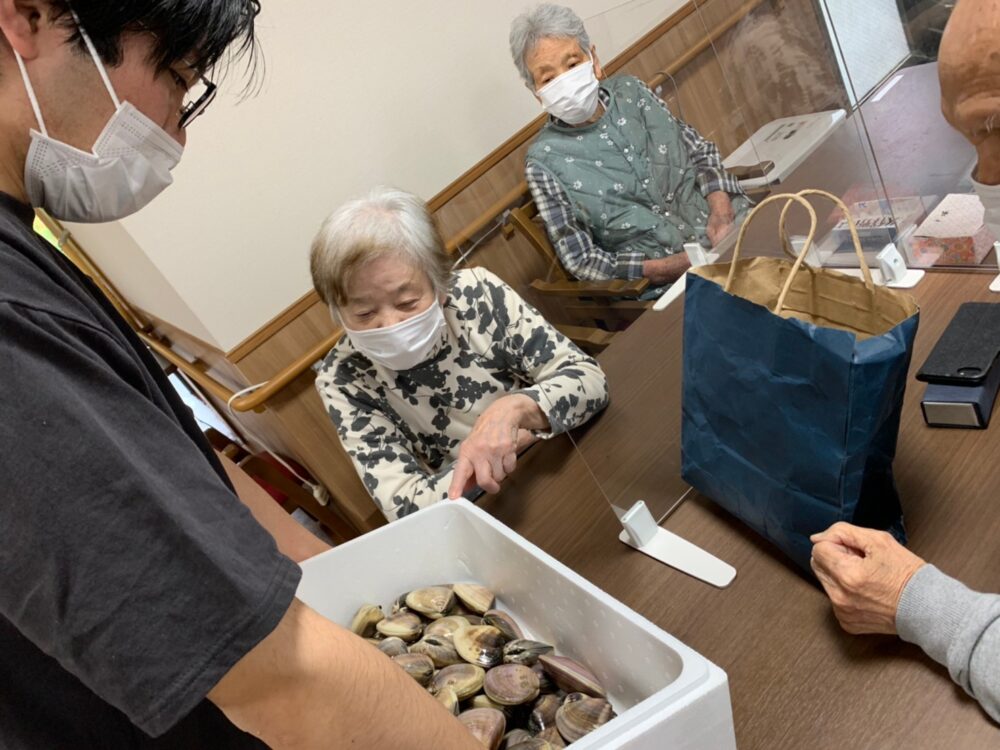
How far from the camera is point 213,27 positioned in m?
0.61

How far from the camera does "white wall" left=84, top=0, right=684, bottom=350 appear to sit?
1.99m

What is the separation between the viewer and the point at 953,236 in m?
1.18

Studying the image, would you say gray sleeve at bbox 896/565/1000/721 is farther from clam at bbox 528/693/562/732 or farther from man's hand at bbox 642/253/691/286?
man's hand at bbox 642/253/691/286

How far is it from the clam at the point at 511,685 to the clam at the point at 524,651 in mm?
15

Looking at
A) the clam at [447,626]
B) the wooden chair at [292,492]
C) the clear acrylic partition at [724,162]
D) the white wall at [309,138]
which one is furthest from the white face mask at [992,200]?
the wooden chair at [292,492]

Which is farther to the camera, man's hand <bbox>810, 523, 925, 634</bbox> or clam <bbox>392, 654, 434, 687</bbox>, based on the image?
clam <bbox>392, 654, 434, 687</bbox>

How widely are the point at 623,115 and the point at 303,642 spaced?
1637mm

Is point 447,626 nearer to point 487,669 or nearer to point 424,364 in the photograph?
point 487,669

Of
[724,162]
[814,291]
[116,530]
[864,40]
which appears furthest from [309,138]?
[116,530]

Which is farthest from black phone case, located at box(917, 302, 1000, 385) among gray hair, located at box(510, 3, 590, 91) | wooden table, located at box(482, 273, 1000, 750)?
gray hair, located at box(510, 3, 590, 91)

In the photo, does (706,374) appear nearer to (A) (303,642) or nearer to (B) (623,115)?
(A) (303,642)

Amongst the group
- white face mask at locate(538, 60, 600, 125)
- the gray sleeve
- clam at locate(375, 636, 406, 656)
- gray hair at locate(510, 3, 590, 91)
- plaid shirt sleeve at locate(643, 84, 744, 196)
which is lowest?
the gray sleeve

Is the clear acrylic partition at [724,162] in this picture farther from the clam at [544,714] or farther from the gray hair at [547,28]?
the gray hair at [547,28]

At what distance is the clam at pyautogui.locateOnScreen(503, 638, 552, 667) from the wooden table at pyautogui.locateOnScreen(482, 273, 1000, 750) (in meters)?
0.13
